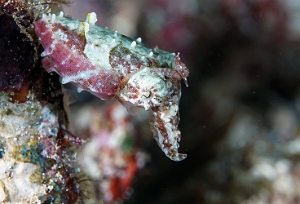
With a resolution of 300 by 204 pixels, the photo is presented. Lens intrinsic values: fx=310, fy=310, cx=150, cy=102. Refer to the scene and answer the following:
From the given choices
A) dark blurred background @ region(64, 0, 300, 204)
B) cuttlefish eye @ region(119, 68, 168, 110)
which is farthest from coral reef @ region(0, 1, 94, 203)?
dark blurred background @ region(64, 0, 300, 204)

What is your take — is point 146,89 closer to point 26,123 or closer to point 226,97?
point 26,123

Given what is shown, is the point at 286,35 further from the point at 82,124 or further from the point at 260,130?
the point at 82,124

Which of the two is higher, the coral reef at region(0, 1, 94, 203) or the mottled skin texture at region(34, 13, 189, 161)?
the mottled skin texture at region(34, 13, 189, 161)

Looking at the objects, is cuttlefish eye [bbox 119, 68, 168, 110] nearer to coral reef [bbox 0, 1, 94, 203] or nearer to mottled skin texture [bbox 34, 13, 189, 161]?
mottled skin texture [bbox 34, 13, 189, 161]

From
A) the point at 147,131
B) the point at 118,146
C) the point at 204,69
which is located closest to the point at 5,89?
the point at 118,146

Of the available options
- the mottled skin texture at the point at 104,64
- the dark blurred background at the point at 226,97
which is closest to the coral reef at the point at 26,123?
the mottled skin texture at the point at 104,64

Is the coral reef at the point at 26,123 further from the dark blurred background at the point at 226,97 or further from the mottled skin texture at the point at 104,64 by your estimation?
the dark blurred background at the point at 226,97
